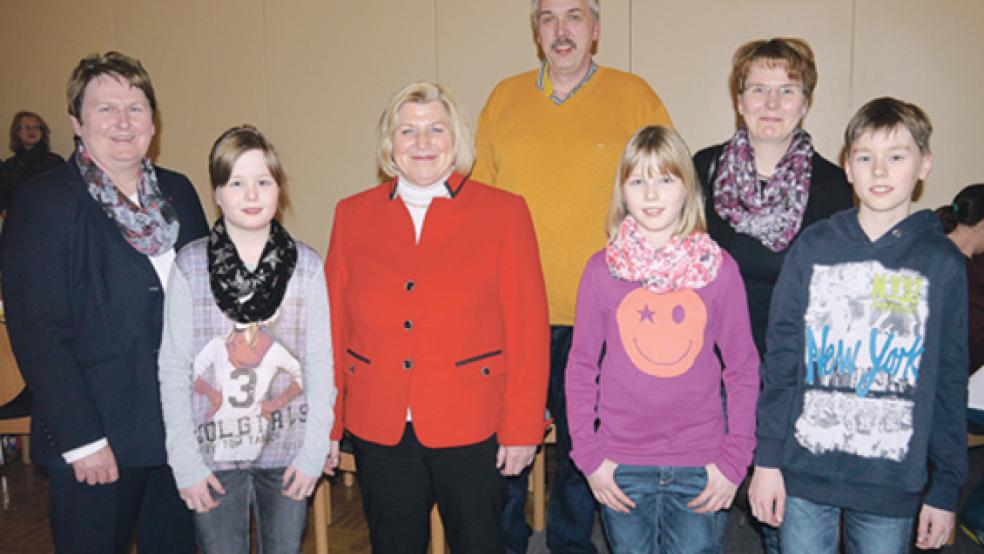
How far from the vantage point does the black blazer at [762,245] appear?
1966mm

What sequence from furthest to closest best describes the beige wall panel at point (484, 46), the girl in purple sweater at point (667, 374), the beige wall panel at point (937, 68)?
1. the beige wall panel at point (484, 46)
2. the beige wall panel at point (937, 68)
3. the girl in purple sweater at point (667, 374)

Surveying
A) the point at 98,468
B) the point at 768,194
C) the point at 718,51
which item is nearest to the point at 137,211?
the point at 98,468

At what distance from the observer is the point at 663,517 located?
1.78 metres

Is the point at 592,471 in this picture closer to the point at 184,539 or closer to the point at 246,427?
the point at 246,427

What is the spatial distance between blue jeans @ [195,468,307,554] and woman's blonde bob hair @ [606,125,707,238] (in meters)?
1.12

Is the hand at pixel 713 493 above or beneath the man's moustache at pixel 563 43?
beneath

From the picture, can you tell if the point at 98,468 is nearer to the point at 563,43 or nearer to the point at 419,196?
the point at 419,196

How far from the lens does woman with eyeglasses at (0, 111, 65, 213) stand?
15.4 feet

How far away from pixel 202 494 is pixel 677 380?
121cm

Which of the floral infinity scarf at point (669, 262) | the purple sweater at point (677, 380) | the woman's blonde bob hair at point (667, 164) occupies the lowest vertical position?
the purple sweater at point (677, 380)

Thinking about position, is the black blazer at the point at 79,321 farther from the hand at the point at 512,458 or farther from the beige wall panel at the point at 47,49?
Result: the beige wall panel at the point at 47,49

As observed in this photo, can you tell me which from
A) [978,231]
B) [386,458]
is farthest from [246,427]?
[978,231]

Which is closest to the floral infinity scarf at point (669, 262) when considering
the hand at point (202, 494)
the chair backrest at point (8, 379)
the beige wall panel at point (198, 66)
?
the hand at point (202, 494)

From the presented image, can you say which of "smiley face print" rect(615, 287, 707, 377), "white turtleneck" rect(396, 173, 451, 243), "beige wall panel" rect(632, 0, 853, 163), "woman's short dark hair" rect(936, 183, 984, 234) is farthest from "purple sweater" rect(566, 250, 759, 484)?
"beige wall panel" rect(632, 0, 853, 163)
